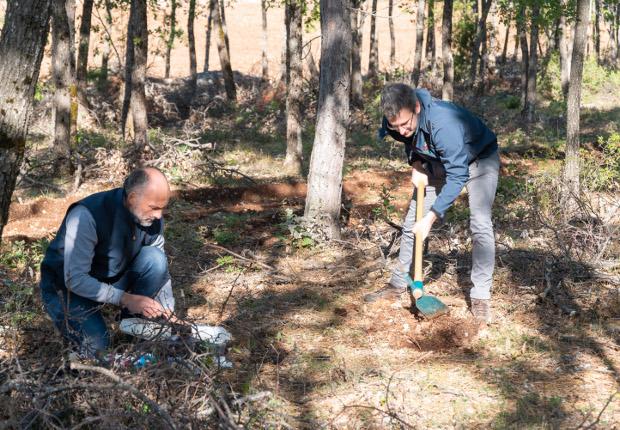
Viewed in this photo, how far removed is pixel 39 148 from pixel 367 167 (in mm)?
7182

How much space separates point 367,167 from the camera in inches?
556

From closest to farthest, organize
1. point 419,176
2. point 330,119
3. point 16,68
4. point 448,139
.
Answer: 1. point 16,68
2. point 448,139
3. point 419,176
4. point 330,119

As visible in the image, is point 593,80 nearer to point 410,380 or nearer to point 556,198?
point 556,198

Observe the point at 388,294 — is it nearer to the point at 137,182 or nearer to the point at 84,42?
the point at 137,182

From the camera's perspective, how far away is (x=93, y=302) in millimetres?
4285

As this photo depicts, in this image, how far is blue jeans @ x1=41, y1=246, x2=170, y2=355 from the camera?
3.98 meters

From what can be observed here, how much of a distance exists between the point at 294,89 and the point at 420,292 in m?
8.39

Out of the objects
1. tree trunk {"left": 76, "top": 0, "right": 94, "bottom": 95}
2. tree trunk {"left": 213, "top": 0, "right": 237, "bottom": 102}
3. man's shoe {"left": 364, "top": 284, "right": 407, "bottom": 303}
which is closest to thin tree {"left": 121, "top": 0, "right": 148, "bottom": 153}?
tree trunk {"left": 76, "top": 0, "right": 94, "bottom": 95}

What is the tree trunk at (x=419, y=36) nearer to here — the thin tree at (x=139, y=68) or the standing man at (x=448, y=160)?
the thin tree at (x=139, y=68)

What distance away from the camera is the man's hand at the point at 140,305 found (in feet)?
13.4

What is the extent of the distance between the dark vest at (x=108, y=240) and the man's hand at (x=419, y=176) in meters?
2.11

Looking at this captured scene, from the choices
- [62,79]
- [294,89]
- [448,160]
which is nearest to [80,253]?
[448,160]

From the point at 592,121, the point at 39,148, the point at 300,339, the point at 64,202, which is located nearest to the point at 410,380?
the point at 300,339

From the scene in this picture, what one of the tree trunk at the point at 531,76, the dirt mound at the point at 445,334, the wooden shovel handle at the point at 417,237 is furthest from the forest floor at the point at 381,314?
the tree trunk at the point at 531,76
